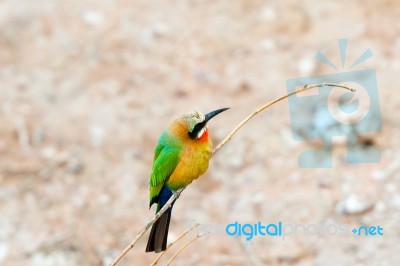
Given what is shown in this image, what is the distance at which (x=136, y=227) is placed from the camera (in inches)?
141

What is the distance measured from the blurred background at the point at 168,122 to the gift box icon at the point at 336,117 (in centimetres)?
5

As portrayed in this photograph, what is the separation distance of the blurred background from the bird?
1805 mm

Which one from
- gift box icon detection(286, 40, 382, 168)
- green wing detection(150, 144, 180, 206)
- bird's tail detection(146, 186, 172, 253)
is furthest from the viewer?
gift box icon detection(286, 40, 382, 168)

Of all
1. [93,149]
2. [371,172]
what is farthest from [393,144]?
[93,149]

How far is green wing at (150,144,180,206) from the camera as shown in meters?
1.37

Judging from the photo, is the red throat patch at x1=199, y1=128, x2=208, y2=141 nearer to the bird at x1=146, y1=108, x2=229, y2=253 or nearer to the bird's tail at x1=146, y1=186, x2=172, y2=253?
the bird at x1=146, y1=108, x2=229, y2=253

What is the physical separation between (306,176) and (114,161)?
3.79ft

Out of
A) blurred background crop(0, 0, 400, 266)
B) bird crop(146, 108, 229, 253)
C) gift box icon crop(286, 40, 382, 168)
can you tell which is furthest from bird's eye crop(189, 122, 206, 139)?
gift box icon crop(286, 40, 382, 168)

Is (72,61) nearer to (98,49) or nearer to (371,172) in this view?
(98,49)

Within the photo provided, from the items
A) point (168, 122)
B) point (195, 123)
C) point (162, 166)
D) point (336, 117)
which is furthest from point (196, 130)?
point (168, 122)

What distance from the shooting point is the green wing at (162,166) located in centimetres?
137

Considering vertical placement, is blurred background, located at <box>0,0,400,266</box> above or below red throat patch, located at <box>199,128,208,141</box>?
above

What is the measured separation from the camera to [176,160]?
54.0 inches

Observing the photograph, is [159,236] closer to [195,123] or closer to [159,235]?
[159,235]
